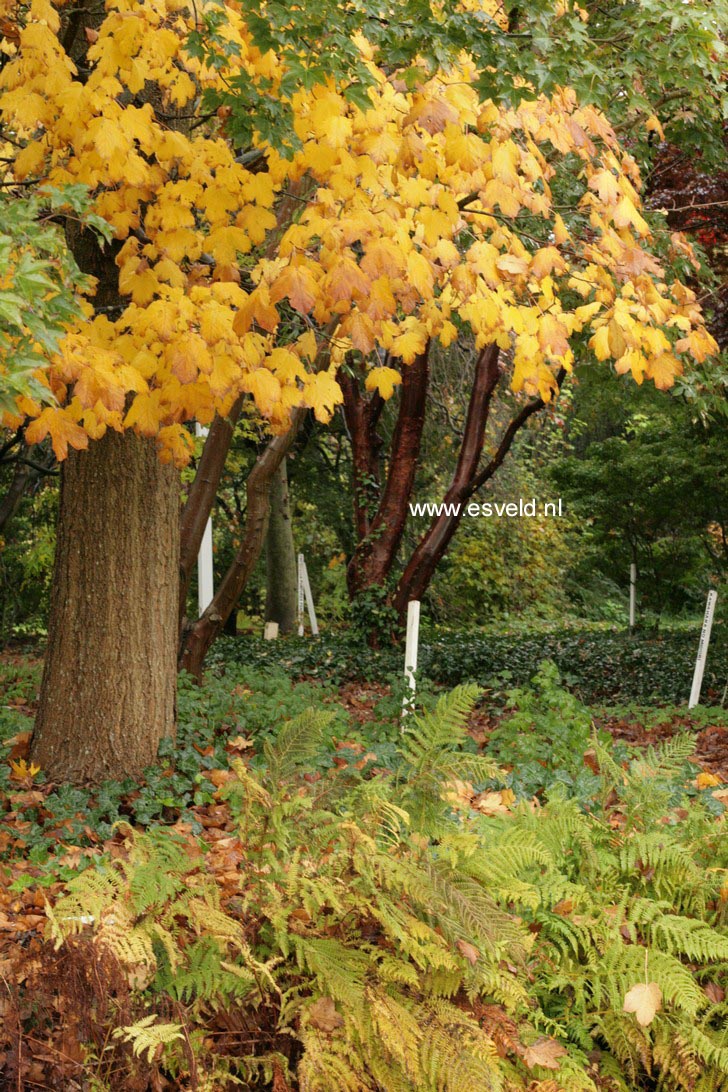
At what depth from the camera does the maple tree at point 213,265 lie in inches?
163

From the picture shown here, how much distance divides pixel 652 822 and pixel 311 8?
325 centimetres

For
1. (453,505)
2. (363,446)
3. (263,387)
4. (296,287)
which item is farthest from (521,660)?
(296,287)

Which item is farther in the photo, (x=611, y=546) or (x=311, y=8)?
(x=611, y=546)

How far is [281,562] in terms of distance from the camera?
53.3 feet

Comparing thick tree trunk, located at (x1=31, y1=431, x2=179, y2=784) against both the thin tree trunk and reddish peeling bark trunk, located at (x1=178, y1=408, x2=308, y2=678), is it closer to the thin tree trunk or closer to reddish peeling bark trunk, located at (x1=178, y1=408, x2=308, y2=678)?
reddish peeling bark trunk, located at (x1=178, y1=408, x2=308, y2=678)

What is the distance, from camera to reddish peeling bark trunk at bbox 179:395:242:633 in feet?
23.7

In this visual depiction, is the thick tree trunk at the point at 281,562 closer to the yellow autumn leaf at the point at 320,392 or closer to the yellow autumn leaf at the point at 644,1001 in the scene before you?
the yellow autumn leaf at the point at 320,392

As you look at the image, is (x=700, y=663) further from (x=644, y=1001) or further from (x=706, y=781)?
(x=644, y=1001)

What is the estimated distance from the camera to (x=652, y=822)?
12.3ft

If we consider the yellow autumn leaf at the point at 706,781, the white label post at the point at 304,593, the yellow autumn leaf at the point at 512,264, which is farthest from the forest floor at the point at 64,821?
the white label post at the point at 304,593

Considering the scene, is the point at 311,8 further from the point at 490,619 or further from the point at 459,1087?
the point at 490,619

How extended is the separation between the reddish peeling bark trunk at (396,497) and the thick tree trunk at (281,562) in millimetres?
2561

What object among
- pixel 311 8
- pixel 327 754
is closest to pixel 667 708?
pixel 327 754

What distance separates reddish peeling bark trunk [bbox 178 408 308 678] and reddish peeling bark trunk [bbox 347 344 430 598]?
4.82m
